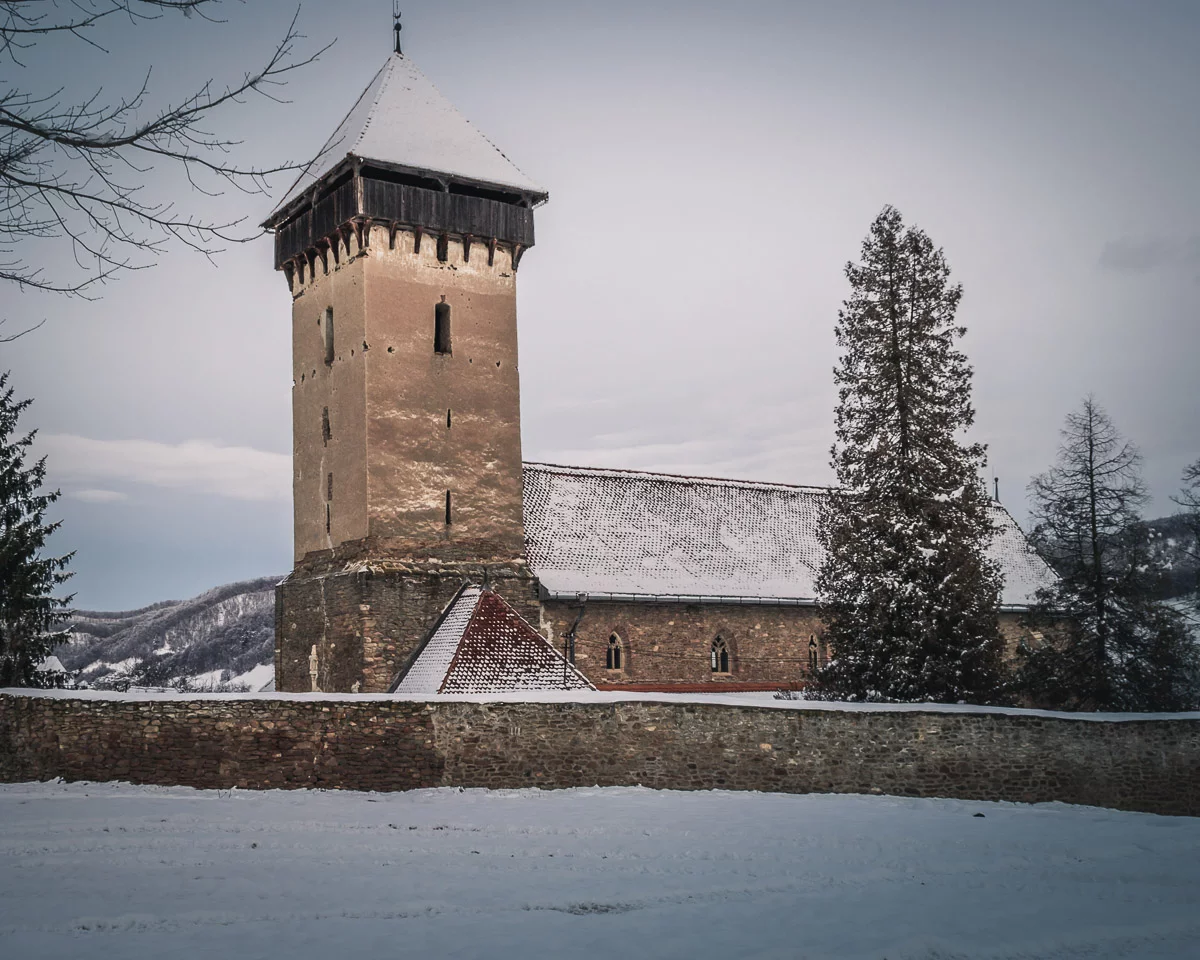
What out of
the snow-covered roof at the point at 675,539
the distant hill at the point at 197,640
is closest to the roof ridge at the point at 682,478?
the snow-covered roof at the point at 675,539

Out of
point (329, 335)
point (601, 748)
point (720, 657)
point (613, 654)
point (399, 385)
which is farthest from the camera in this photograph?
point (720, 657)

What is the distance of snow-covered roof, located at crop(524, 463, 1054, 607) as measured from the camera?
32375 mm

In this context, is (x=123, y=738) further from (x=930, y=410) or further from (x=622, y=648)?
(x=930, y=410)

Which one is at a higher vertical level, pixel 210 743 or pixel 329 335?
pixel 329 335

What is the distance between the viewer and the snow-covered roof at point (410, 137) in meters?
29.8

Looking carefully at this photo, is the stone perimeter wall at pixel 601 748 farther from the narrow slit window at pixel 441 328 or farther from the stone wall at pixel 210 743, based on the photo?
the narrow slit window at pixel 441 328

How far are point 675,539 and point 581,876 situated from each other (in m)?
21.0

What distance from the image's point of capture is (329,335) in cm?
Result: 3106

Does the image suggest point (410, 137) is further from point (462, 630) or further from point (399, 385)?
point (462, 630)

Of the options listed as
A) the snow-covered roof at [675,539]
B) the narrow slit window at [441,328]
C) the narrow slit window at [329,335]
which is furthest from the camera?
the snow-covered roof at [675,539]

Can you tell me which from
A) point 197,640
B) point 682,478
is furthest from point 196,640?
point 682,478

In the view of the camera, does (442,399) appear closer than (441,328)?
Yes

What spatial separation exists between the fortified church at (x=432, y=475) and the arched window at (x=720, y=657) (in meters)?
0.05

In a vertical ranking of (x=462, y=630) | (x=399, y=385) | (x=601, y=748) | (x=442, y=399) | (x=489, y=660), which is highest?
(x=399, y=385)
